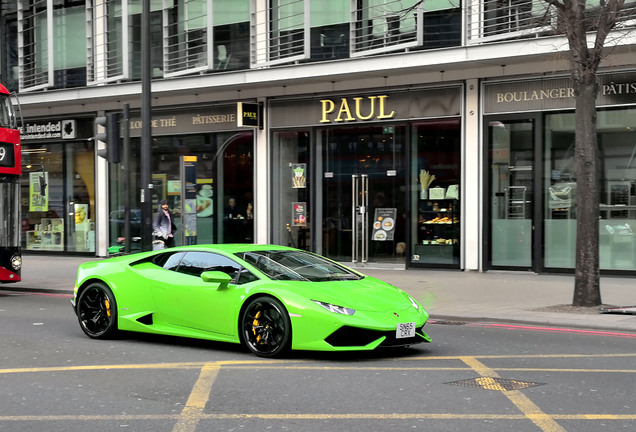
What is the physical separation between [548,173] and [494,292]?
4.46 meters

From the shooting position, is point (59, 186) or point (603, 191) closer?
point (603, 191)

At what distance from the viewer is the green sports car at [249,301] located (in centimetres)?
861

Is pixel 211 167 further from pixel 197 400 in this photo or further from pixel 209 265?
pixel 197 400

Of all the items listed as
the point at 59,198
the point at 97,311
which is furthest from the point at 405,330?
the point at 59,198

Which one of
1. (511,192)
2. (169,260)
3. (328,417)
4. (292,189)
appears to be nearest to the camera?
Answer: (328,417)

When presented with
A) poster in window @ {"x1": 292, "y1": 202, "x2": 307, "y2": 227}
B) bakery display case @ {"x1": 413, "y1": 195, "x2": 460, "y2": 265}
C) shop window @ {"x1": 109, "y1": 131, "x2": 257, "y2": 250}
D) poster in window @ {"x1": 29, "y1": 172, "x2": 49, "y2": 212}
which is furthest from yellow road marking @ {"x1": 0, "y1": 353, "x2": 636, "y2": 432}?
poster in window @ {"x1": 29, "y1": 172, "x2": 49, "y2": 212}

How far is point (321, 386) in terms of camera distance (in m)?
7.48

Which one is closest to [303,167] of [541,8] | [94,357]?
[541,8]

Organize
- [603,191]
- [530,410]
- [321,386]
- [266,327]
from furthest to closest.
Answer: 1. [603,191]
2. [266,327]
3. [321,386]
4. [530,410]

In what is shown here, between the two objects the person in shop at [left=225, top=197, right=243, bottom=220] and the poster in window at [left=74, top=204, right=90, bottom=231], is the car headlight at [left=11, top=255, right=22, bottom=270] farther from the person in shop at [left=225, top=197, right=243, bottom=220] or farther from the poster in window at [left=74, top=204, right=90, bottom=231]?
the poster in window at [left=74, top=204, right=90, bottom=231]

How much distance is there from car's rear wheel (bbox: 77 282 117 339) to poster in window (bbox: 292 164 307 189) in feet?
41.3

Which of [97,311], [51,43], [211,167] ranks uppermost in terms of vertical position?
[51,43]

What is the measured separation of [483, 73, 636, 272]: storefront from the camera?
59.2 ft

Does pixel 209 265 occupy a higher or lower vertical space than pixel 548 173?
lower
